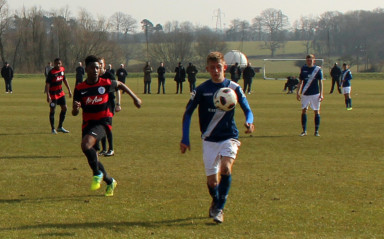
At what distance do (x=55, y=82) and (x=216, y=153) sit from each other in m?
10.1

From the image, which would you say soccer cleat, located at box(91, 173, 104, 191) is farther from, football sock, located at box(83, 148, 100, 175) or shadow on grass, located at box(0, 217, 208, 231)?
shadow on grass, located at box(0, 217, 208, 231)

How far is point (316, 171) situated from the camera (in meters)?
11.1

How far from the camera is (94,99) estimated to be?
899 centimetres

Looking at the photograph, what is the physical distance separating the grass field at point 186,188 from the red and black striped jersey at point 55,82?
109 centimetres

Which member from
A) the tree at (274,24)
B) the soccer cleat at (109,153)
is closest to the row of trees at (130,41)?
the tree at (274,24)

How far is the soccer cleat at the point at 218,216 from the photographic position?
725 cm

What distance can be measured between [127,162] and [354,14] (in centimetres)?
14051

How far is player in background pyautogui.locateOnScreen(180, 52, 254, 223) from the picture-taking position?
7.31 metres

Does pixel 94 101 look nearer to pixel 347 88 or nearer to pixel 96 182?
pixel 96 182

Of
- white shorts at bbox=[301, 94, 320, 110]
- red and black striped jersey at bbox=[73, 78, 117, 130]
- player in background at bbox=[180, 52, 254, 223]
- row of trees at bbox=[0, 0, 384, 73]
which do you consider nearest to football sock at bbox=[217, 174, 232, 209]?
player in background at bbox=[180, 52, 254, 223]

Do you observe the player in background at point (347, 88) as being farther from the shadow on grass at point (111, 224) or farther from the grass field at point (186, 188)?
the shadow on grass at point (111, 224)

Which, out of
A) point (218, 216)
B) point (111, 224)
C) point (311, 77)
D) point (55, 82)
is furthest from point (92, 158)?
point (311, 77)

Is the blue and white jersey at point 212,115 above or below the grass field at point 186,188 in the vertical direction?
above

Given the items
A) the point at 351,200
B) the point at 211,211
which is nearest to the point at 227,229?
the point at 211,211
